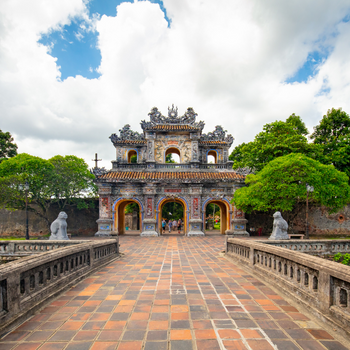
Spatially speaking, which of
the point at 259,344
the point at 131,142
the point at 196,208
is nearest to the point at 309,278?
the point at 259,344

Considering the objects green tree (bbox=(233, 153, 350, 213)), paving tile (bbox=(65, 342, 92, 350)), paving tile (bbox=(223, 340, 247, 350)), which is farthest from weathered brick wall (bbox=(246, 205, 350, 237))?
paving tile (bbox=(65, 342, 92, 350))

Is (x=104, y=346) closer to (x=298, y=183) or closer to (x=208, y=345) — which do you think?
(x=208, y=345)

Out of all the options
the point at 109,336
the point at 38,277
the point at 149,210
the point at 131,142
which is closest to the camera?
the point at 109,336

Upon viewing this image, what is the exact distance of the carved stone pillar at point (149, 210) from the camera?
20234 millimetres

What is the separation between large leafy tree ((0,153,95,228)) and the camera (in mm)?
18672

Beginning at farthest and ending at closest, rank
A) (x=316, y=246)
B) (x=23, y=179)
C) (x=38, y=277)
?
(x=23, y=179), (x=316, y=246), (x=38, y=277)

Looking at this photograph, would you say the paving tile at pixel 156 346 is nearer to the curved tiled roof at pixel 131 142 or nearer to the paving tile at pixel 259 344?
the paving tile at pixel 259 344

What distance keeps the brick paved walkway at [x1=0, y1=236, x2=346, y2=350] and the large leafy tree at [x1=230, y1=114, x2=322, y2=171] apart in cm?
1786

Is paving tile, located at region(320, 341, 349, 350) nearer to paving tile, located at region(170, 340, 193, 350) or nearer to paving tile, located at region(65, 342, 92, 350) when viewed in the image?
paving tile, located at region(170, 340, 193, 350)

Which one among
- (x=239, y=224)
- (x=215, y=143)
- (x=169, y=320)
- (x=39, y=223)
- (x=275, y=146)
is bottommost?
(x=39, y=223)

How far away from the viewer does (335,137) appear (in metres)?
23.9

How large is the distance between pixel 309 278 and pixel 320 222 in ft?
71.2

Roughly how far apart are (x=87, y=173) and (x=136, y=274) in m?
16.8

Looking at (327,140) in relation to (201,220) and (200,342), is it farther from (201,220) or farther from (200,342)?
(200,342)
